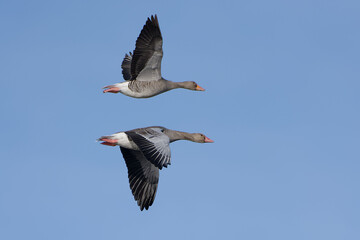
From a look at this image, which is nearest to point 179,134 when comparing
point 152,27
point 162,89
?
point 162,89

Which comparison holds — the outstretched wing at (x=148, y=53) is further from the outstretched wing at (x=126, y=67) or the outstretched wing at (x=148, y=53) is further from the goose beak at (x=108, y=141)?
the goose beak at (x=108, y=141)

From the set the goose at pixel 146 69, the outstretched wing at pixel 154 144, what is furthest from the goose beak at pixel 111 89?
the outstretched wing at pixel 154 144

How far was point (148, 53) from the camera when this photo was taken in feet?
70.8

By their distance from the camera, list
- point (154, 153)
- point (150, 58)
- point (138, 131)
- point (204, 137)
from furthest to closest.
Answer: point (204, 137) → point (150, 58) → point (138, 131) → point (154, 153)

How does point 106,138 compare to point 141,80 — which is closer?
point 106,138

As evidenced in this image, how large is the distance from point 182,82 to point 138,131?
4810 millimetres

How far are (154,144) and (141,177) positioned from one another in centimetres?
210

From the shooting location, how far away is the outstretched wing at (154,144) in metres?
18.6

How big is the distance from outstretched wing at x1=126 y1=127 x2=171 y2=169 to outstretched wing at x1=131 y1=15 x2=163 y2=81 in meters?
2.48

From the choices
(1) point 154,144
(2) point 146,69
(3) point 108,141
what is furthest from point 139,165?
(2) point 146,69

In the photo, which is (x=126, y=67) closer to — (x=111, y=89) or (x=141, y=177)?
(x=111, y=89)

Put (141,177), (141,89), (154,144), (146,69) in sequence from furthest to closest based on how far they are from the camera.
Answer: (141,89) → (146,69) → (141,177) → (154,144)

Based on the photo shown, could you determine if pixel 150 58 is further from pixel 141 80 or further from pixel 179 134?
pixel 179 134

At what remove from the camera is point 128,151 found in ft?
69.3
